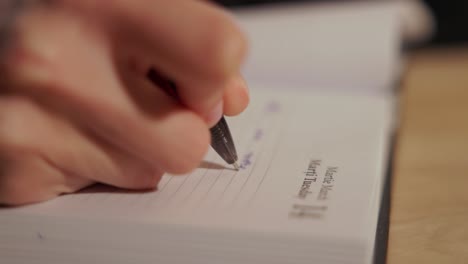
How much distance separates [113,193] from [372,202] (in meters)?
0.18

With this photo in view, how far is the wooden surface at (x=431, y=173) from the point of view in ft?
1.52

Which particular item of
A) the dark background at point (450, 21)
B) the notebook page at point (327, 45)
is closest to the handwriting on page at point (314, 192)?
the notebook page at point (327, 45)

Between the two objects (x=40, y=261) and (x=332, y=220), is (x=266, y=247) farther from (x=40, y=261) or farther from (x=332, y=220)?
(x=40, y=261)

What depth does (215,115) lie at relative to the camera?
0.46 metres

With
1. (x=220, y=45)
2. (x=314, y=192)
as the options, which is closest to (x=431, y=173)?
(x=314, y=192)

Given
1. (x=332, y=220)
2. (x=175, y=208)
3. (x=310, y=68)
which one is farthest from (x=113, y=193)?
(x=310, y=68)

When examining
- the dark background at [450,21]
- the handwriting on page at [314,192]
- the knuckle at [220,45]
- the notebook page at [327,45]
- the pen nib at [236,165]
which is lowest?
the dark background at [450,21]

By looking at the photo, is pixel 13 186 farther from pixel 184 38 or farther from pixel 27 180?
pixel 184 38

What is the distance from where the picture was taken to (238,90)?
0.46 metres

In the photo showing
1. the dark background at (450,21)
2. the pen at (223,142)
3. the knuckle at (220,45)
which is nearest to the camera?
the knuckle at (220,45)

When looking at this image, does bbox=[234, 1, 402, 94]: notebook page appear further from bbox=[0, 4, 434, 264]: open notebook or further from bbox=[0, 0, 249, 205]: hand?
bbox=[0, 0, 249, 205]: hand

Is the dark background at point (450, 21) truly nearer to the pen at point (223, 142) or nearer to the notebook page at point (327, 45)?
the notebook page at point (327, 45)

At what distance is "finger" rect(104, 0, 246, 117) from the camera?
1.25 feet

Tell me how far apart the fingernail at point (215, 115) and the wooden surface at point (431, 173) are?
15 centimetres
